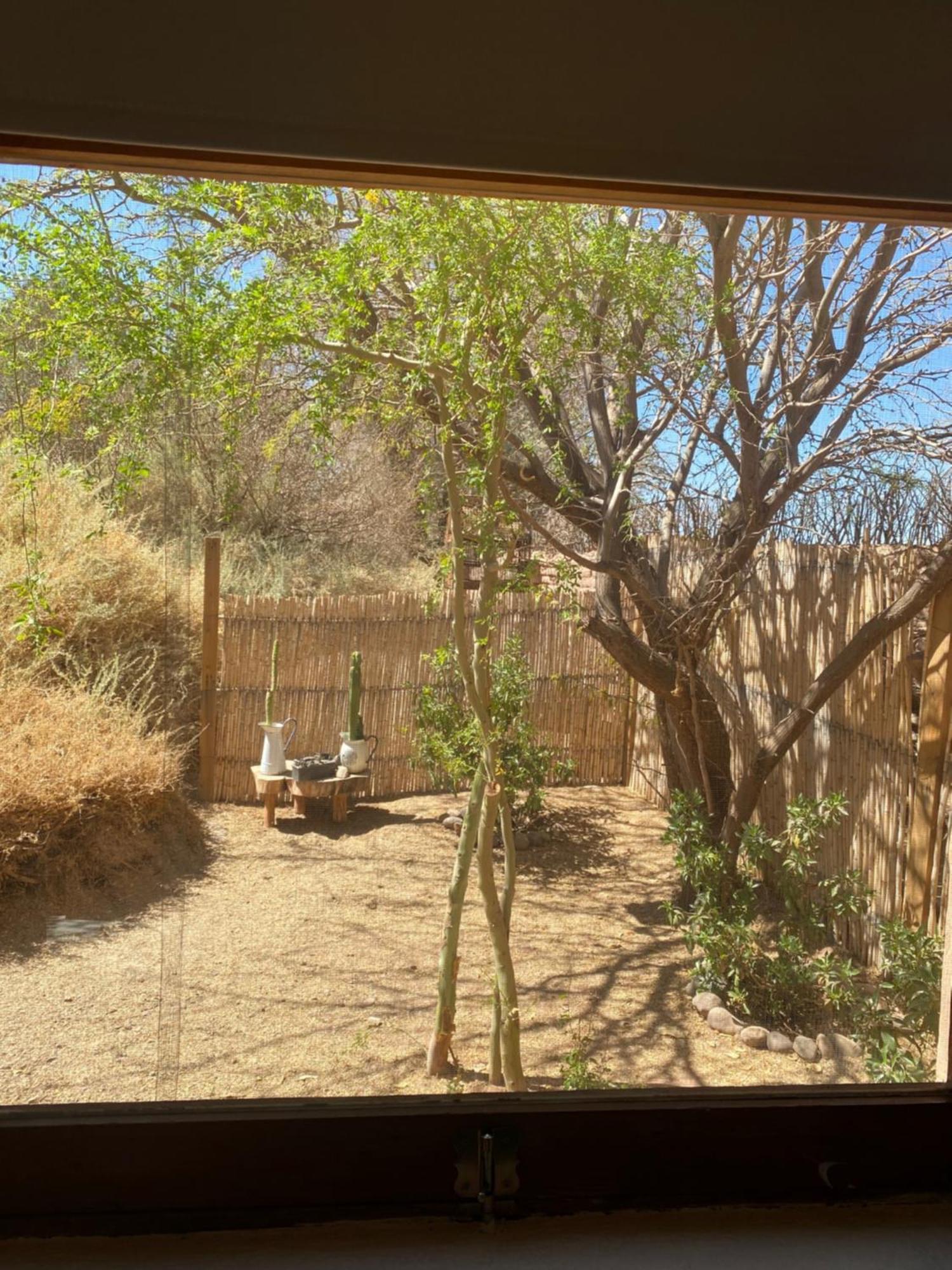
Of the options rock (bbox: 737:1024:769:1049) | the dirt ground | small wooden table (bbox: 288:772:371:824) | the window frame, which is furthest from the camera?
rock (bbox: 737:1024:769:1049)

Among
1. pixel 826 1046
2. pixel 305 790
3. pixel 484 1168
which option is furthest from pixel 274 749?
pixel 826 1046

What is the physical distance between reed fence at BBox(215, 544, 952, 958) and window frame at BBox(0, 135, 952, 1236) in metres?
0.75

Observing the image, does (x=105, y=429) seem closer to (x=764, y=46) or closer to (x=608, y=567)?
(x=764, y=46)

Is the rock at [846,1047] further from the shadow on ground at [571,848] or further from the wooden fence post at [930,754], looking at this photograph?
the shadow on ground at [571,848]

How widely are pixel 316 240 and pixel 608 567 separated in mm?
954

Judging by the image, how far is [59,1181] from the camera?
940mm

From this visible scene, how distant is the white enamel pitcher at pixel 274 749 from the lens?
1.67 m

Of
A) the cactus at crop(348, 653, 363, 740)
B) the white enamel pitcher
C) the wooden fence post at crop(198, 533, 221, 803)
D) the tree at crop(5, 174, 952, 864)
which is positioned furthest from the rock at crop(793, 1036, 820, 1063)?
the wooden fence post at crop(198, 533, 221, 803)

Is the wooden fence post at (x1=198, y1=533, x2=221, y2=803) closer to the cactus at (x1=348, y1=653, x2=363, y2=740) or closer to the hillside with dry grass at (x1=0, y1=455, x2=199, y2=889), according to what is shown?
the hillside with dry grass at (x1=0, y1=455, x2=199, y2=889)

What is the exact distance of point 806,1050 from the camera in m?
2.04

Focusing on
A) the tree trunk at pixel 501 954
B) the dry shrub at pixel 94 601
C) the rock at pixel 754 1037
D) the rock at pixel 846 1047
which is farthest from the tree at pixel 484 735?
the rock at pixel 846 1047

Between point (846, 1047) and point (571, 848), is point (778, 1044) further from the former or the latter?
point (571, 848)

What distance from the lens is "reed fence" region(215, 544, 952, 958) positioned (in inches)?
72.4

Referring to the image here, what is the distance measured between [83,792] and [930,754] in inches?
64.4
